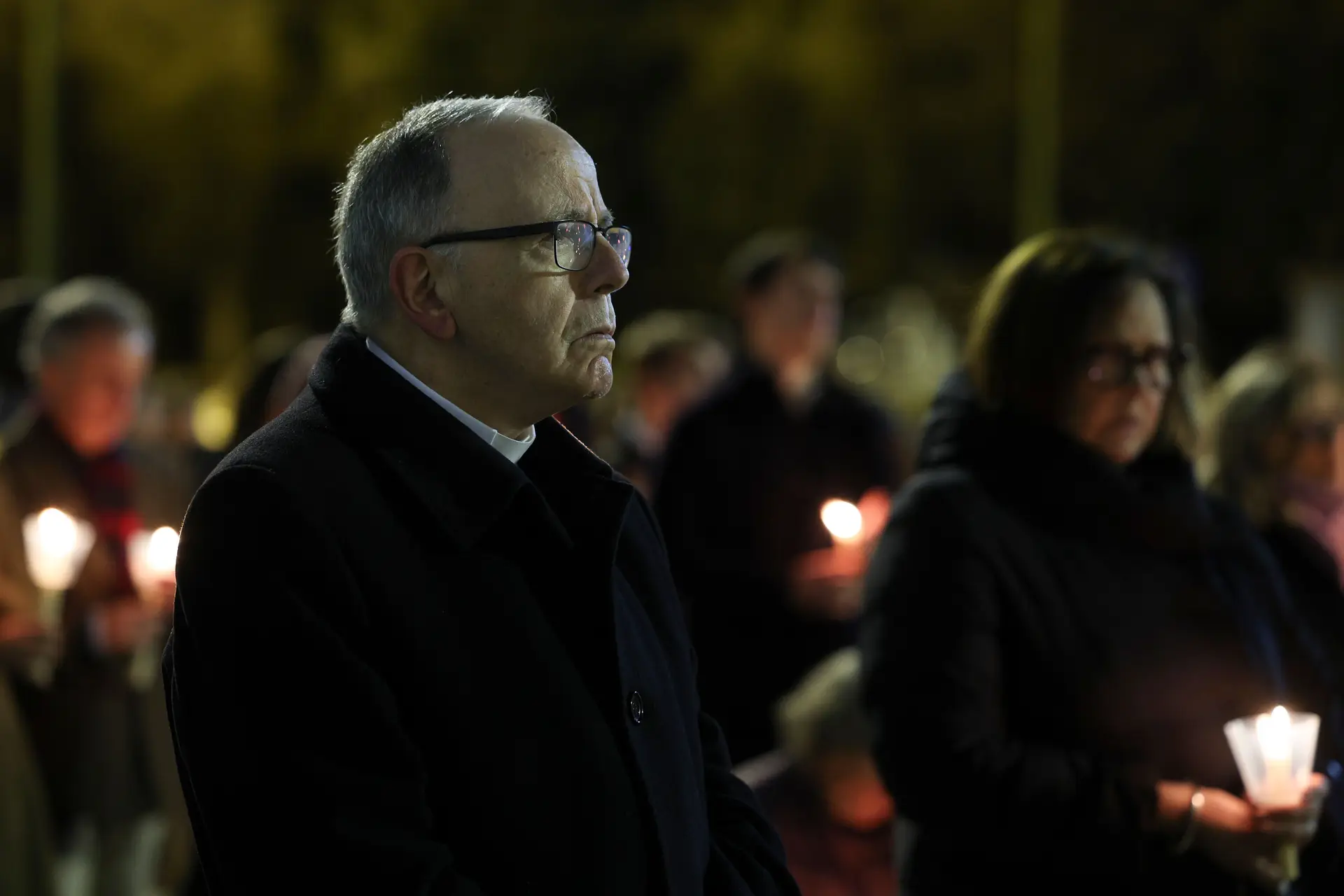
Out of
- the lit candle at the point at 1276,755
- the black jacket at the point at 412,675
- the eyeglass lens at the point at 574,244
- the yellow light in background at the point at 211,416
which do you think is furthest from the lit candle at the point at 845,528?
the yellow light in background at the point at 211,416

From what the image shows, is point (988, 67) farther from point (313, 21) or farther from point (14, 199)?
point (14, 199)

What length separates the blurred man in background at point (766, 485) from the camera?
6172mm

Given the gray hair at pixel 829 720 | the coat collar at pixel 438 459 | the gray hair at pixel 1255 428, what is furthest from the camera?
the gray hair at pixel 1255 428

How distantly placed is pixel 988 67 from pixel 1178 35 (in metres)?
2.74

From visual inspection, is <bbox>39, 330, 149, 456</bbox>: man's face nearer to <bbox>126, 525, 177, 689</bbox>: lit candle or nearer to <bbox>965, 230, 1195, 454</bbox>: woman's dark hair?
<bbox>126, 525, 177, 689</bbox>: lit candle

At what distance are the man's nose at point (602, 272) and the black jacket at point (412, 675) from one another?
241mm

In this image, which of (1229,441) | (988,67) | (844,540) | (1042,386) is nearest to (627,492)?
(1042,386)

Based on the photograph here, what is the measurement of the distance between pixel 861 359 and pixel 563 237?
25498 millimetres

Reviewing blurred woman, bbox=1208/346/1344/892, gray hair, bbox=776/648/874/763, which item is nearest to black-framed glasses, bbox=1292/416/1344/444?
blurred woman, bbox=1208/346/1344/892

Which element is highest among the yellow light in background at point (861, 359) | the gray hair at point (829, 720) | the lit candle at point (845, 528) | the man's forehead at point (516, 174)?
the man's forehead at point (516, 174)

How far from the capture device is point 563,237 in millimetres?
2324

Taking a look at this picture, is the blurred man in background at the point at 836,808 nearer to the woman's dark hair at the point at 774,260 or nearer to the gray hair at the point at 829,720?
the gray hair at the point at 829,720

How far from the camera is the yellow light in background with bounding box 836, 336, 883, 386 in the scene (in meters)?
26.7

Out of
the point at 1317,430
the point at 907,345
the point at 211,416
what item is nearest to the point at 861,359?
the point at 907,345
